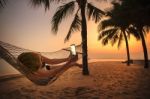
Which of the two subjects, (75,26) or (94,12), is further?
(94,12)

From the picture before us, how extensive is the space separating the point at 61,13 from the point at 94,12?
3.79 ft

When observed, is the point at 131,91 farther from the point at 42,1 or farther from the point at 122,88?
the point at 42,1

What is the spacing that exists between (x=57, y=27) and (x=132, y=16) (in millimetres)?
2437

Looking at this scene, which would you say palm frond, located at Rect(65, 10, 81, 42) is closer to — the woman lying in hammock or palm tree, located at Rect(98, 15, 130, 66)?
the woman lying in hammock

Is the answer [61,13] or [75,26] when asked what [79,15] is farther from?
[61,13]

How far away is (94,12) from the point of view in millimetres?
8930

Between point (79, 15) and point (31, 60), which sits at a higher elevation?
point (79, 15)

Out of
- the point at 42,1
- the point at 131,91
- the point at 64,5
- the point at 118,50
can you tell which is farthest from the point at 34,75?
the point at 118,50

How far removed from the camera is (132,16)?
759 centimetres

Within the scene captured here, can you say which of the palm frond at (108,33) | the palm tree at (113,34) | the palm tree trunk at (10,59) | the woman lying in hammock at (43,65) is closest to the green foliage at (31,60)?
the woman lying in hammock at (43,65)

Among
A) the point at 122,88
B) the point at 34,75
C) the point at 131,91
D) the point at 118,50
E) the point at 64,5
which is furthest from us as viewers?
the point at 118,50

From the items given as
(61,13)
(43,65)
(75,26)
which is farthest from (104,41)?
(43,65)

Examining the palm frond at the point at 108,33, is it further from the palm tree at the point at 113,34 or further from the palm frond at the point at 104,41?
the palm frond at the point at 104,41

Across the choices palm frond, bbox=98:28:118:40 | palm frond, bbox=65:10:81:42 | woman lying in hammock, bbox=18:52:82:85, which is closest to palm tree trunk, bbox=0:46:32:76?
woman lying in hammock, bbox=18:52:82:85
